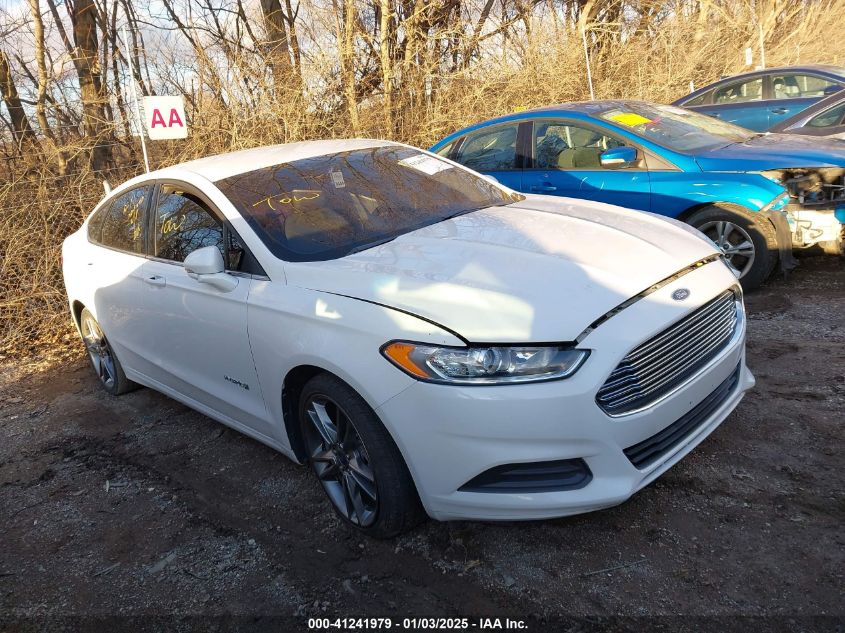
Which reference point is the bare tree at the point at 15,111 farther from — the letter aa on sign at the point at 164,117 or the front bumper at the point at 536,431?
the front bumper at the point at 536,431

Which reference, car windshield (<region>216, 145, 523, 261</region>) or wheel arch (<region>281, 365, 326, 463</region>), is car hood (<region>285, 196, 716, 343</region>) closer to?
car windshield (<region>216, 145, 523, 261</region>)

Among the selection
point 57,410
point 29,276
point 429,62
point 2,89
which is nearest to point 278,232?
point 57,410

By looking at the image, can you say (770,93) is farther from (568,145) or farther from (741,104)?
(568,145)

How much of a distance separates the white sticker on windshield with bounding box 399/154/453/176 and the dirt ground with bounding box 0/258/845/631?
6.18 ft

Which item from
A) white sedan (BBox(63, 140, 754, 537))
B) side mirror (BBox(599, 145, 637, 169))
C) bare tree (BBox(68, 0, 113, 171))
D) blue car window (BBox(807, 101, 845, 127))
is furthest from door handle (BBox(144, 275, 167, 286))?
blue car window (BBox(807, 101, 845, 127))

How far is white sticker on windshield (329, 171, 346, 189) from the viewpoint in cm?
386

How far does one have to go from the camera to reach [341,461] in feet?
10.1

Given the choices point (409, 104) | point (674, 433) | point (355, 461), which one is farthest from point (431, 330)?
point (409, 104)

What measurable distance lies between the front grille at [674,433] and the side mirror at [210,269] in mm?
1969

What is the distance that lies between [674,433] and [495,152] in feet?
14.6

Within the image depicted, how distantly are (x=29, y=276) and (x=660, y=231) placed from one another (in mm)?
5986

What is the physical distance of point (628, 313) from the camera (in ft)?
8.53

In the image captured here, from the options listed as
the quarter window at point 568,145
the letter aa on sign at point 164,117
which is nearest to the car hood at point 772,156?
the quarter window at point 568,145

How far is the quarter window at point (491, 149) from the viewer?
6.56 meters
